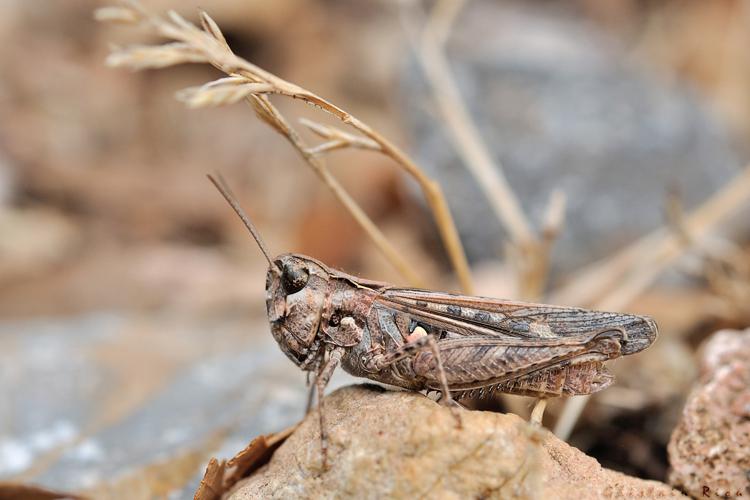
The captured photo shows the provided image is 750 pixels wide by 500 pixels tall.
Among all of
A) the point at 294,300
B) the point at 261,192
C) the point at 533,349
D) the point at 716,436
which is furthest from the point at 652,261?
the point at 261,192

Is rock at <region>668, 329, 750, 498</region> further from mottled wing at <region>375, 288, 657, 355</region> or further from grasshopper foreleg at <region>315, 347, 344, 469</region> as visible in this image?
grasshopper foreleg at <region>315, 347, 344, 469</region>

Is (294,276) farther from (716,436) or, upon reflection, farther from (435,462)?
(716,436)

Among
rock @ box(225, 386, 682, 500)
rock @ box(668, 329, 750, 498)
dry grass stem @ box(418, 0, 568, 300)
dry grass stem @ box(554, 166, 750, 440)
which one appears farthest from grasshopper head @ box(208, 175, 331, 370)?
dry grass stem @ box(554, 166, 750, 440)

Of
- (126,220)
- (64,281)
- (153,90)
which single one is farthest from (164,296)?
(153,90)

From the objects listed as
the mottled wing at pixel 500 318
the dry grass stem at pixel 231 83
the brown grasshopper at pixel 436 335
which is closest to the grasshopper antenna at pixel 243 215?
the brown grasshopper at pixel 436 335

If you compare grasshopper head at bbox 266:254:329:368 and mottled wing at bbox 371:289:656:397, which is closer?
mottled wing at bbox 371:289:656:397

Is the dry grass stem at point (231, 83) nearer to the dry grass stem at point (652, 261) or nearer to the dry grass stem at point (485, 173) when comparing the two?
the dry grass stem at point (485, 173)
